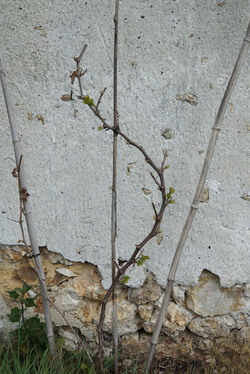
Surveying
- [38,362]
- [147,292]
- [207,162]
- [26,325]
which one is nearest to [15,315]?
[26,325]

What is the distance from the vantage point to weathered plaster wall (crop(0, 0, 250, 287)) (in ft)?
7.29

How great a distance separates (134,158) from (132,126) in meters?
0.15

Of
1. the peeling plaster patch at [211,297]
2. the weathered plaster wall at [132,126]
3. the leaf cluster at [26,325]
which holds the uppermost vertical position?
the weathered plaster wall at [132,126]

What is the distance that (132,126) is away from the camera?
233cm

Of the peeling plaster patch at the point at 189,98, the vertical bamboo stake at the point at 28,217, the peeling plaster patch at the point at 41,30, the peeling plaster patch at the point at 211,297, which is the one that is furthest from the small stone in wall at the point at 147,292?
the peeling plaster patch at the point at 41,30

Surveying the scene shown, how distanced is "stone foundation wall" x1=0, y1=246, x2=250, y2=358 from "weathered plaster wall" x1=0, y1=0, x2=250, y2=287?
0.22 feet

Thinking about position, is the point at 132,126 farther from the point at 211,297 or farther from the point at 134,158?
the point at 211,297

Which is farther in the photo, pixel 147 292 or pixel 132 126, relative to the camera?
pixel 147 292

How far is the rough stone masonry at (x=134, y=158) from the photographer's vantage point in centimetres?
223

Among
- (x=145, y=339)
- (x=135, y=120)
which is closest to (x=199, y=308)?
(x=145, y=339)

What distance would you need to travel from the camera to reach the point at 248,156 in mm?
2303

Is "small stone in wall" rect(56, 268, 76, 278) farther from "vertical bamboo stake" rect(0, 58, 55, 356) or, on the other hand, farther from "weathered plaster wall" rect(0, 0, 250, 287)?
"vertical bamboo stake" rect(0, 58, 55, 356)

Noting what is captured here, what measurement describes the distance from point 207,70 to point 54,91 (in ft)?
2.34

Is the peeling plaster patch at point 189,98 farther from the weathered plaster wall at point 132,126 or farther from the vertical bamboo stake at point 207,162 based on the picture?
the vertical bamboo stake at point 207,162
